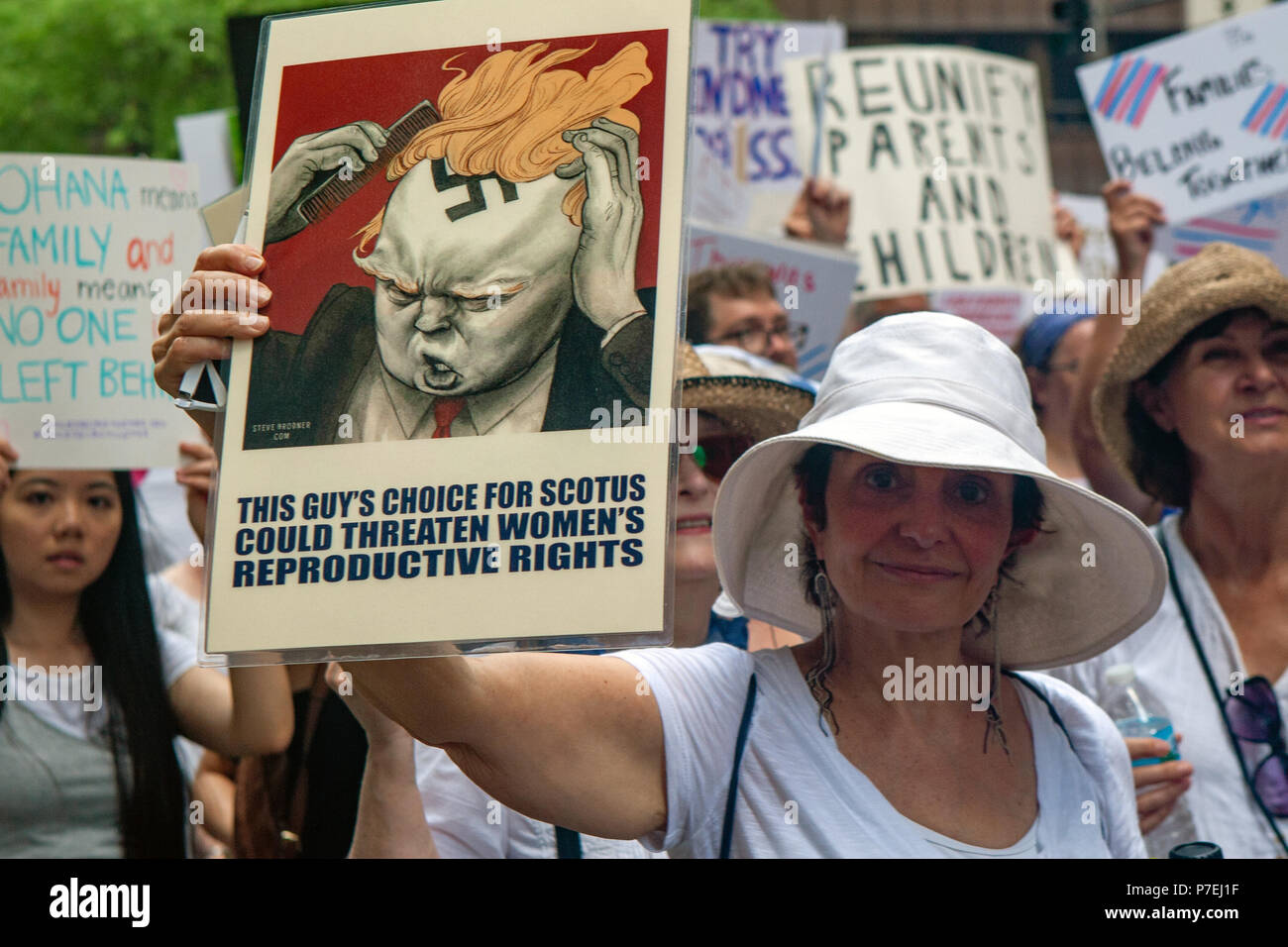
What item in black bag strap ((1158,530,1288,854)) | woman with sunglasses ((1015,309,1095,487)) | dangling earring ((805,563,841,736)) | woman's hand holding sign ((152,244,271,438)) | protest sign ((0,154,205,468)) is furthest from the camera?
woman with sunglasses ((1015,309,1095,487))

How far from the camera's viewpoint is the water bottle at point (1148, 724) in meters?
2.87

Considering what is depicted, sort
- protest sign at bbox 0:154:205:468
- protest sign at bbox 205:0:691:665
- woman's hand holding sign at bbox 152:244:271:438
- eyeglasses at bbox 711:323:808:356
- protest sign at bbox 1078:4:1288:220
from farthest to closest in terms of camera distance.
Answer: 1. protest sign at bbox 1078:4:1288:220
2. eyeglasses at bbox 711:323:808:356
3. protest sign at bbox 0:154:205:468
4. woman's hand holding sign at bbox 152:244:271:438
5. protest sign at bbox 205:0:691:665

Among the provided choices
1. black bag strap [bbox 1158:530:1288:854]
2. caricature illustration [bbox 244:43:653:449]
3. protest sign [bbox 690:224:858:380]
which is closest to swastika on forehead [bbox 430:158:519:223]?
caricature illustration [bbox 244:43:653:449]

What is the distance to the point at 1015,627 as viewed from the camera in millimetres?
2391

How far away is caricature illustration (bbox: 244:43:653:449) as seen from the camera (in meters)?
1.91

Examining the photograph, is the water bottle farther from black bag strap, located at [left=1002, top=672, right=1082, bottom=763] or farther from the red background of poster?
the red background of poster

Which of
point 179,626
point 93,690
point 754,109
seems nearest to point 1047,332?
point 754,109

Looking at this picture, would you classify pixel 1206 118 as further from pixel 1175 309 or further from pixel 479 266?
pixel 479 266

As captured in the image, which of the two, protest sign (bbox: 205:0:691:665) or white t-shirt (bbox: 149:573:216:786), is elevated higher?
protest sign (bbox: 205:0:691:665)

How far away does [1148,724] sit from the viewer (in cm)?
291

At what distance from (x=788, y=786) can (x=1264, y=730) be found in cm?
130

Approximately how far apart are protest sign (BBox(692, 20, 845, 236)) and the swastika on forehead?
4.53 metres

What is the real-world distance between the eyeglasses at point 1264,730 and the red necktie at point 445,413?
5.86 feet

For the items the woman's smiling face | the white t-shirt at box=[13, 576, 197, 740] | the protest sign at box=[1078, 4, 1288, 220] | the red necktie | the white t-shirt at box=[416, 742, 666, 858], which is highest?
the protest sign at box=[1078, 4, 1288, 220]
